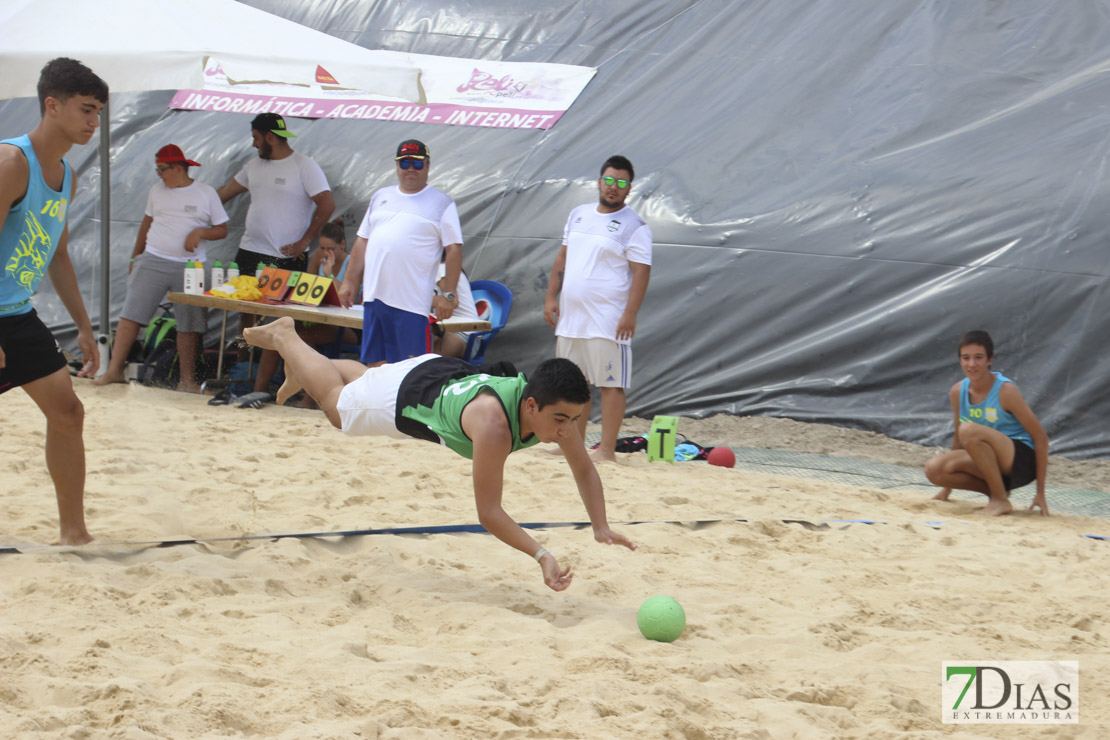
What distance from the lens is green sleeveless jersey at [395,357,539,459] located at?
131 inches

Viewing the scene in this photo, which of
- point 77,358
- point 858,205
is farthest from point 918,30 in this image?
point 77,358

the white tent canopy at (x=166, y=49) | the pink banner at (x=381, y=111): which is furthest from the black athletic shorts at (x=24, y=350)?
the pink banner at (x=381, y=111)

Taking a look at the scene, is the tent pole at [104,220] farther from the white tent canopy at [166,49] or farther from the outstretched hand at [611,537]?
the outstretched hand at [611,537]

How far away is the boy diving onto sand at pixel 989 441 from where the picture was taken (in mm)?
5102

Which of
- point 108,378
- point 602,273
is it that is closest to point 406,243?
point 602,273

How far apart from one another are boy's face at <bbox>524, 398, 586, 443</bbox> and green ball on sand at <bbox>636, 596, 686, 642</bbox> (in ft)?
1.87

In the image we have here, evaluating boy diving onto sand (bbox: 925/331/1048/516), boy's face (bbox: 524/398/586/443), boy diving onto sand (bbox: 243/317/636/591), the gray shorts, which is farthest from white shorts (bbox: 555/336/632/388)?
the gray shorts

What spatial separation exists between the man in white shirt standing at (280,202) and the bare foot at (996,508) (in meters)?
5.03

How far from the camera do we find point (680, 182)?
7746mm

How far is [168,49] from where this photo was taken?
6.38 m

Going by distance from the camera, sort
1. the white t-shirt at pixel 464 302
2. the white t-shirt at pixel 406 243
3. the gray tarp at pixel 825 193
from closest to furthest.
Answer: the white t-shirt at pixel 406 243 < the gray tarp at pixel 825 193 < the white t-shirt at pixel 464 302

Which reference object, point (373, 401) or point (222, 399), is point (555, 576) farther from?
point (222, 399)

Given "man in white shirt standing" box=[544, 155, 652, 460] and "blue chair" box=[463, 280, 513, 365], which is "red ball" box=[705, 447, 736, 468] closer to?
"man in white shirt standing" box=[544, 155, 652, 460]

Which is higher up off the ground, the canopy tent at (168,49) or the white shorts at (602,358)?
the canopy tent at (168,49)
